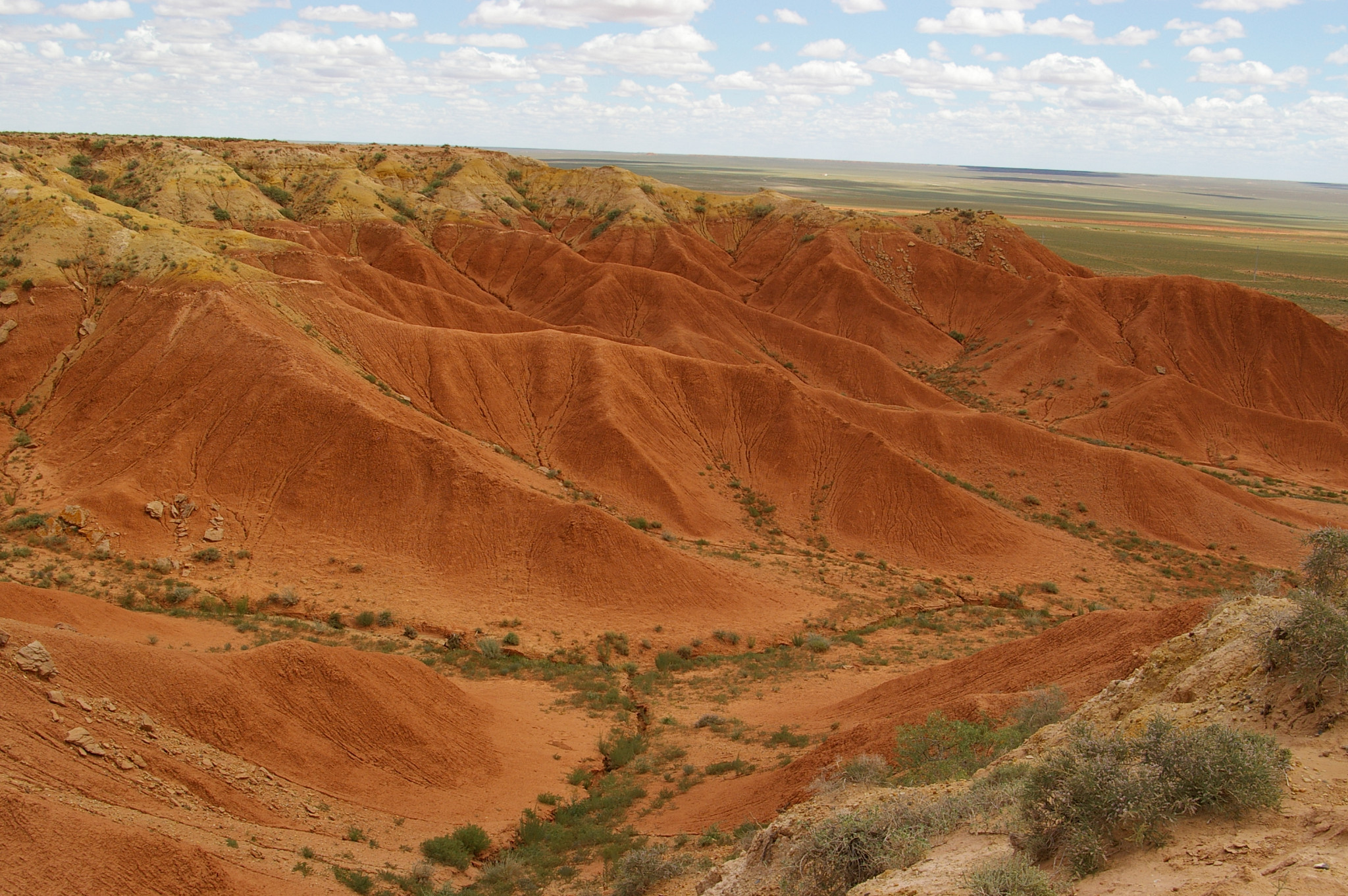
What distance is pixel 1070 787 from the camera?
26.2 feet

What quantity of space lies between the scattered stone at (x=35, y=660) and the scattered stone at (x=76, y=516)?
14162 mm

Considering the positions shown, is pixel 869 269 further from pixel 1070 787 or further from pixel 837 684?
pixel 1070 787

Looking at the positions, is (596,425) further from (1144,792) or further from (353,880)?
(1144,792)

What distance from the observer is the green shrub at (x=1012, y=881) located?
7.03 m

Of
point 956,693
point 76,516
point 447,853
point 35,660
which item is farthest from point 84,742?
point 956,693

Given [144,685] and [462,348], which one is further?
[462,348]

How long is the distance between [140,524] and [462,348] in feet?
55.4

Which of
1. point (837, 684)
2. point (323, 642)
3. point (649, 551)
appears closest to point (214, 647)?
point (323, 642)

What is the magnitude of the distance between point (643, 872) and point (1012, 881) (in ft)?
24.3

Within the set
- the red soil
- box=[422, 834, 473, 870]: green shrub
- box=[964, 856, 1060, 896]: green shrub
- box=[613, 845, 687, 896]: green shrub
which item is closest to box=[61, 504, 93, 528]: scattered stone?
box=[422, 834, 473, 870]: green shrub

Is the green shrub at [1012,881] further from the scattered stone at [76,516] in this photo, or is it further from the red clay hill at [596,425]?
the scattered stone at [76,516]

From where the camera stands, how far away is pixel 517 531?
3048 centimetres

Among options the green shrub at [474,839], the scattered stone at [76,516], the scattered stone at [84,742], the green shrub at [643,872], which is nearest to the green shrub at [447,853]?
the green shrub at [474,839]

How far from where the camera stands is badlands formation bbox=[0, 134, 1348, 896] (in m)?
15.3
